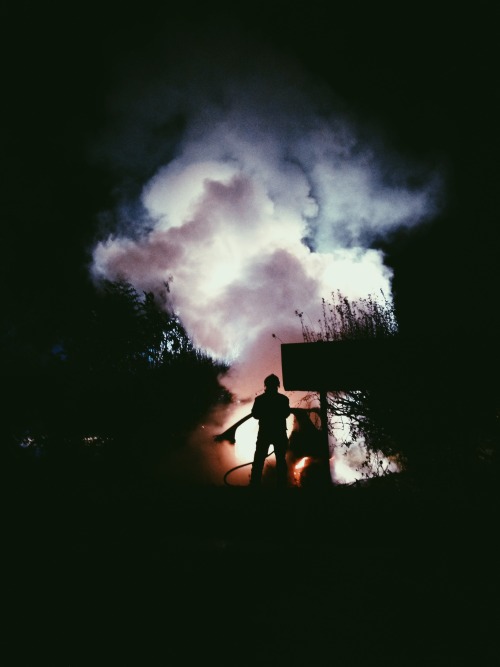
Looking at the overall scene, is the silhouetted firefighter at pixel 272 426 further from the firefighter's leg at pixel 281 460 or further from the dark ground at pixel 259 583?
the dark ground at pixel 259 583

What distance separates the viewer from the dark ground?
2.11 m

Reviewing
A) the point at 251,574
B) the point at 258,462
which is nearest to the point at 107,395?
the point at 258,462

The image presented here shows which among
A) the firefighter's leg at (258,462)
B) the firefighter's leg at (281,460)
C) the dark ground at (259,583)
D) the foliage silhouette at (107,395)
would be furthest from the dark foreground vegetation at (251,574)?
the foliage silhouette at (107,395)

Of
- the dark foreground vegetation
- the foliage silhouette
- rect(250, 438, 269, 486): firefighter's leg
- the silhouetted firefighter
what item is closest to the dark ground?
the dark foreground vegetation

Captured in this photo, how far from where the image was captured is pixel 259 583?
2795 millimetres

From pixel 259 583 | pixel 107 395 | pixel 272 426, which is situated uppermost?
pixel 107 395

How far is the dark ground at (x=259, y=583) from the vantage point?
2111mm

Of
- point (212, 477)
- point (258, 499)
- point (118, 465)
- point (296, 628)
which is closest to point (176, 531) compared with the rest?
point (258, 499)

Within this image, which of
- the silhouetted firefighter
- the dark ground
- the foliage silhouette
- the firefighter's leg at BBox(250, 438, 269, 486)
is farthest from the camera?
the foliage silhouette

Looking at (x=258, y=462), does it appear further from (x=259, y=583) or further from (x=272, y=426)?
(x=259, y=583)

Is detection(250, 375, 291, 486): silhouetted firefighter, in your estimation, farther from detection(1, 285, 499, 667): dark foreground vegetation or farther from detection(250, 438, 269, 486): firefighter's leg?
detection(1, 285, 499, 667): dark foreground vegetation

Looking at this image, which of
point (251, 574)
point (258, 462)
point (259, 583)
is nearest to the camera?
point (259, 583)

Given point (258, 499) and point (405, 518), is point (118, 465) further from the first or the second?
point (405, 518)

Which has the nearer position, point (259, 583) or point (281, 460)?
point (259, 583)
